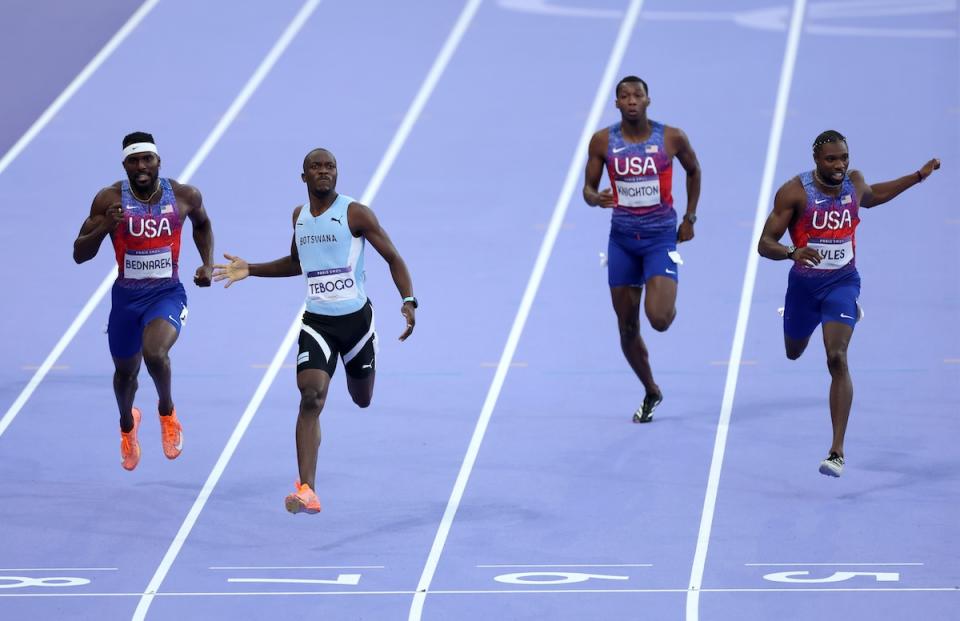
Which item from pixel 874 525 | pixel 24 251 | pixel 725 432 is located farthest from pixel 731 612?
pixel 24 251

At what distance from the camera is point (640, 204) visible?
1028 cm

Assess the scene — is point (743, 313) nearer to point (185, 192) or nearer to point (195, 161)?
point (185, 192)

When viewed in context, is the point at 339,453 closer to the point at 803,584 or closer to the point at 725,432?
the point at 725,432

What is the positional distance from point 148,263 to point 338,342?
1210 millimetres

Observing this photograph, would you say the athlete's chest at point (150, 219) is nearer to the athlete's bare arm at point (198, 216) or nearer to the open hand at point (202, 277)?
the athlete's bare arm at point (198, 216)

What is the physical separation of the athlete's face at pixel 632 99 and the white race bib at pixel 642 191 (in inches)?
15.4

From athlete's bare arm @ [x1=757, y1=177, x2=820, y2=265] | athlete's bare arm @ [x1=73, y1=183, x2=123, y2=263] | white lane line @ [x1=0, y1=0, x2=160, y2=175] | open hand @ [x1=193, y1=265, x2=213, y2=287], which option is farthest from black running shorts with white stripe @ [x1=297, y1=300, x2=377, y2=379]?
white lane line @ [x1=0, y1=0, x2=160, y2=175]

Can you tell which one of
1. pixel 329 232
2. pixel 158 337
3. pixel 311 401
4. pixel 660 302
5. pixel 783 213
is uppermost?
pixel 783 213

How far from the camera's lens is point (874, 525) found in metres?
8.83

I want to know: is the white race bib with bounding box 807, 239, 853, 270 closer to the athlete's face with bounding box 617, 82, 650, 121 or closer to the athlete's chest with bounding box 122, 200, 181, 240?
the athlete's face with bounding box 617, 82, 650, 121

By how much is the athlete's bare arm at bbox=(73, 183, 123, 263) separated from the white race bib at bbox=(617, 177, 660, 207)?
120 inches

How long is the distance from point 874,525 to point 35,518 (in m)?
4.42

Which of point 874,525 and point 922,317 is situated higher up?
point 922,317

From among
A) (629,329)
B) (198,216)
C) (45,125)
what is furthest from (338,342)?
(45,125)
